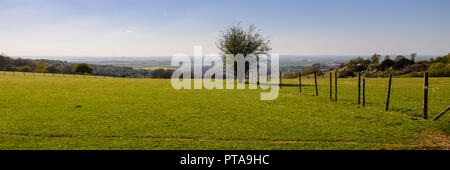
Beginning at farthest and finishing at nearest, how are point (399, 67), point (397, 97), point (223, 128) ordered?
point (399, 67), point (397, 97), point (223, 128)

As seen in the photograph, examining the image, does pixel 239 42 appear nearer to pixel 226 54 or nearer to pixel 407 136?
pixel 226 54

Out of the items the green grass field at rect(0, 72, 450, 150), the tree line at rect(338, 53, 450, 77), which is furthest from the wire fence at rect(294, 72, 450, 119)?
the tree line at rect(338, 53, 450, 77)

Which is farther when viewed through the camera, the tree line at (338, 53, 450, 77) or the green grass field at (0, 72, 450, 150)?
the tree line at (338, 53, 450, 77)

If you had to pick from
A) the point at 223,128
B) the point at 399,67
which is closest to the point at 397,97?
the point at 223,128

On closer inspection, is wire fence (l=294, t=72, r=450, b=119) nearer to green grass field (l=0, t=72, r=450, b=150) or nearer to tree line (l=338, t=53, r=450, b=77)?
green grass field (l=0, t=72, r=450, b=150)

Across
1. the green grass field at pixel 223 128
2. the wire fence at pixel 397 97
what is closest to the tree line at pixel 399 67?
the wire fence at pixel 397 97

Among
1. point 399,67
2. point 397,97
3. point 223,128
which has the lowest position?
point 223,128

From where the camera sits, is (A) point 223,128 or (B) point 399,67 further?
(B) point 399,67

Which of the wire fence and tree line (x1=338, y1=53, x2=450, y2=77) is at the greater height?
tree line (x1=338, y1=53, x2=450, y2=77)

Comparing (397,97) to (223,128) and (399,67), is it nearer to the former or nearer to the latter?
(223,128)

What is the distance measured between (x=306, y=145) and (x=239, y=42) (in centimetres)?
3123

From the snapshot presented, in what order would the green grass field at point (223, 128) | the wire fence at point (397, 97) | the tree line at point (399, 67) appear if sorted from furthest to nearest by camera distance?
the tree line at point (399, 67) < the wire fence at point (397, 97) < the green grass field at point (223, 128)

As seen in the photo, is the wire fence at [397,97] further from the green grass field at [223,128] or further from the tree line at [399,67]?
the tree line at [399,67]

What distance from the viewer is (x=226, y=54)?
39.2 meters
